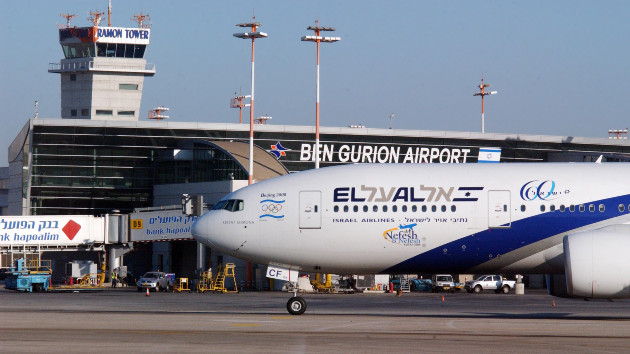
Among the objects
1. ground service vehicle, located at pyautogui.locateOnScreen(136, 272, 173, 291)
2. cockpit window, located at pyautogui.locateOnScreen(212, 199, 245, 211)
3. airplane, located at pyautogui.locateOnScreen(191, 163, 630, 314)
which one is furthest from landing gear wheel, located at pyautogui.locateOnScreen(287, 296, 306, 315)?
ground service vehicle, located at pyautogui.locateOnScreen(136, 272, 173, 291)

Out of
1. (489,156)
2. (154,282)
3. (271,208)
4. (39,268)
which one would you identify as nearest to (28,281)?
(39,268)

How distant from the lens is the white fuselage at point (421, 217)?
112ft

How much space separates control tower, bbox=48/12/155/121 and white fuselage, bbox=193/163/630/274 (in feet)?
348

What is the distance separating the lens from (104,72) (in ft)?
453

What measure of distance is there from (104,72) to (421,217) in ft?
363

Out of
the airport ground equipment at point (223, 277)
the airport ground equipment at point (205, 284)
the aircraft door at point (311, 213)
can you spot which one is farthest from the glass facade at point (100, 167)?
the aircraft door at point (311, 213)

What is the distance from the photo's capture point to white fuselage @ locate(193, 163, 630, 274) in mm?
34000

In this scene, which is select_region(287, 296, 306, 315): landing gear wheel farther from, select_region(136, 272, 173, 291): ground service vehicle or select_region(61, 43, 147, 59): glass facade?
select_region(61, 43, 147, 59): glass facade

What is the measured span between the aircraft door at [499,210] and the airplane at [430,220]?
1.4 inches

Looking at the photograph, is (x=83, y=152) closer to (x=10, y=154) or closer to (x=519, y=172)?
(x=10, y=154)

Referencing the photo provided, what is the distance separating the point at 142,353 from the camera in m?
22.8

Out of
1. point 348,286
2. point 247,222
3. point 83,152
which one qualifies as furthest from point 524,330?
point 83,152

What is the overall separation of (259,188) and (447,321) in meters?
8.68

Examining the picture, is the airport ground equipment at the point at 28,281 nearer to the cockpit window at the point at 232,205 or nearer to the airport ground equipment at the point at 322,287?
the airport ground equipment at the point at 322,287
